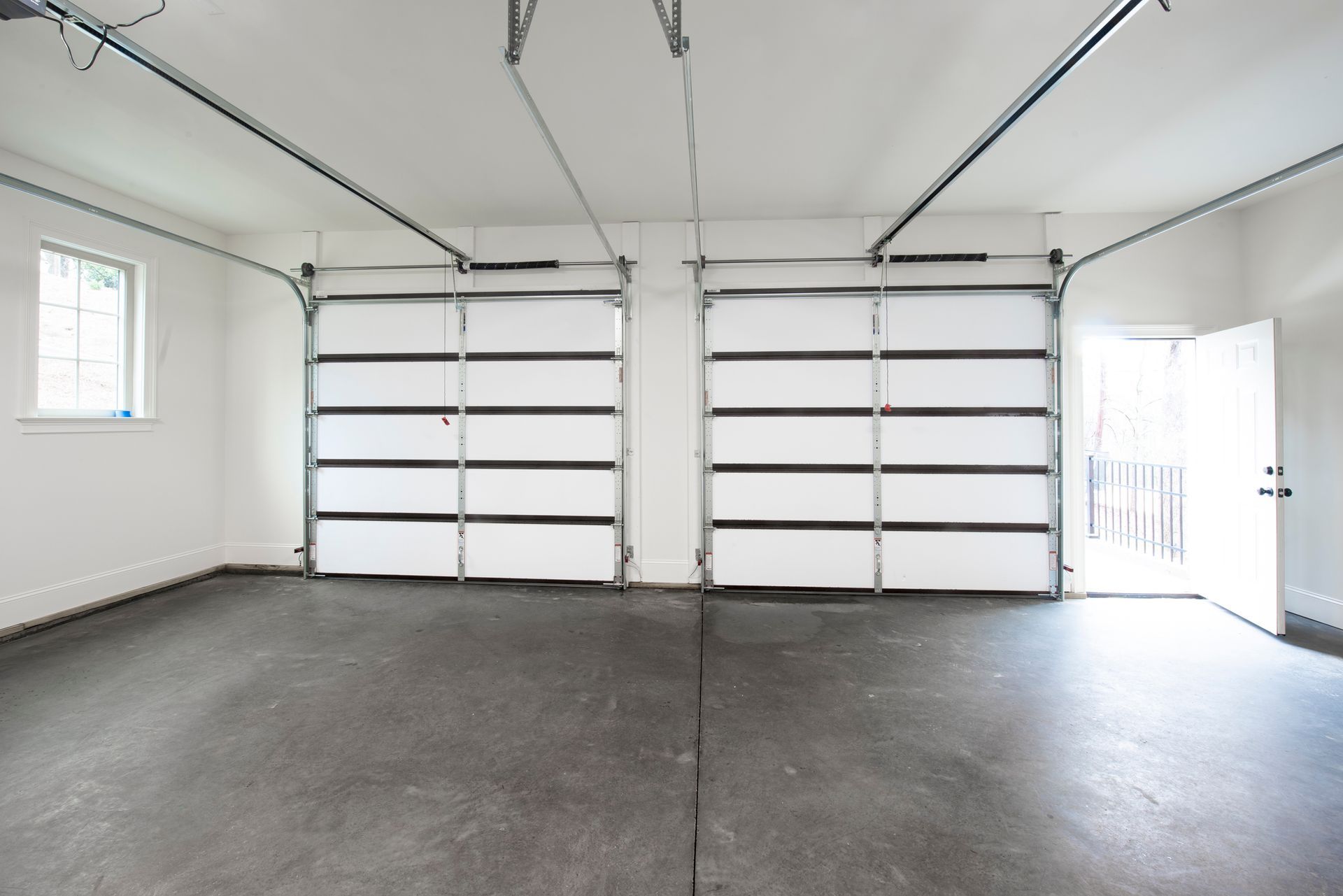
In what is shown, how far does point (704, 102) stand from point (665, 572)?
135 inches

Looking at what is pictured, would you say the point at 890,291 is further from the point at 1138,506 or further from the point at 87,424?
the point at 87,424

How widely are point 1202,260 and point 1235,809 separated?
14.0 ft

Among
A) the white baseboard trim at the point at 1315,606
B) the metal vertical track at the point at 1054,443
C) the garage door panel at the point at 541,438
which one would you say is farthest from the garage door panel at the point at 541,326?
the white baseboard trim at the point at 1315,606

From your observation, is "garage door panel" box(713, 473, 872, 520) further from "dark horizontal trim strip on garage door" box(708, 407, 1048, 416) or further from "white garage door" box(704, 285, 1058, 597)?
"dark horizontal trim strip on garage door" box(708, 407, 1048, 416)

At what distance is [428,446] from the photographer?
4.48 meters

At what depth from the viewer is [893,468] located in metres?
4.18

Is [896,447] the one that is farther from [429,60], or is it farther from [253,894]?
[253,894]

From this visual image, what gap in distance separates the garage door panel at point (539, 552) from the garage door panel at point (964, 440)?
2.61 meters

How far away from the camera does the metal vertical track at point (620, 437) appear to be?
4.29 metres

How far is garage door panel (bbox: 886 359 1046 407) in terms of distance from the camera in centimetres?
412

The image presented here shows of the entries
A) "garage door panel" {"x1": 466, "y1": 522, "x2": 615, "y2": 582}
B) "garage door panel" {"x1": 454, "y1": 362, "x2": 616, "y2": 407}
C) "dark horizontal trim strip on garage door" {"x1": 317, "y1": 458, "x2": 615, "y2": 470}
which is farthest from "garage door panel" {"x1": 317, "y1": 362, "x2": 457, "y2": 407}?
"garage door panel" {"x1": 466, "y1": 522, "x2": 615, "y2": 582}

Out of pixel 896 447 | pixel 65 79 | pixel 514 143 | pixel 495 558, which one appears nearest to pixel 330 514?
pixel 495 558

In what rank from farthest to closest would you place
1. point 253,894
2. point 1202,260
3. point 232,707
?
1. point 1202,260
2. point 232,707
3. point 253,894

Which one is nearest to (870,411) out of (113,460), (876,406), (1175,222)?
(876,406)
